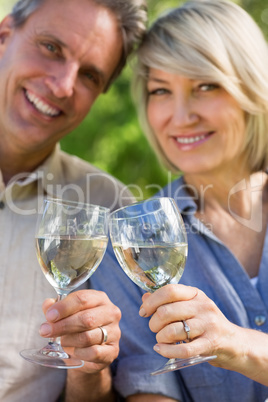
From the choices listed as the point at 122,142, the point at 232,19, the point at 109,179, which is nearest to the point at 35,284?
the point at 109,179

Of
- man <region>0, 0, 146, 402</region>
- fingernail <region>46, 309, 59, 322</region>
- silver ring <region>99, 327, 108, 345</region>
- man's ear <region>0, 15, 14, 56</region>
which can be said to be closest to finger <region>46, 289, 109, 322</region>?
fingernail <region>46, 309, 59, 322</region>

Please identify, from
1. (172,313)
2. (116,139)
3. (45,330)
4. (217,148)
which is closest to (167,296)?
(172,313)

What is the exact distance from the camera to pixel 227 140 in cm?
234

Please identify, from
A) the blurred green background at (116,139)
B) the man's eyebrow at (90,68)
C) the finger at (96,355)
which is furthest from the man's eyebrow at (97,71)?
the blurred green background at (116,139)

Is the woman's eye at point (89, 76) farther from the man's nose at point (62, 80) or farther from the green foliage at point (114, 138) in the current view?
the green foliage at point (114, 138)

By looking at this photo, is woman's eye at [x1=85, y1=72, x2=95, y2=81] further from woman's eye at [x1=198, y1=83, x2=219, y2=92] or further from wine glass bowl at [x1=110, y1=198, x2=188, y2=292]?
wine glass bowl at [x1=110, y1=198, x2=188, y2=292]

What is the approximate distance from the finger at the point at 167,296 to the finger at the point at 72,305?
0.26m

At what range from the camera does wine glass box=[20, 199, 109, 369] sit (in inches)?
57.3

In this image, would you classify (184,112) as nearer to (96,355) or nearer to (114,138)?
(96,355)

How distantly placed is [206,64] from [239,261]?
0.88 m

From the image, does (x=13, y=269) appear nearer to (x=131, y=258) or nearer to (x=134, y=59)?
(x=131, y=258)

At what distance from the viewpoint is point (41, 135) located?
7.77ft

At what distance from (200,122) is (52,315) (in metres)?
1.17

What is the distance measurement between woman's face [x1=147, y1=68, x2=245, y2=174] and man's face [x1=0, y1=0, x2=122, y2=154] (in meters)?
0.39
